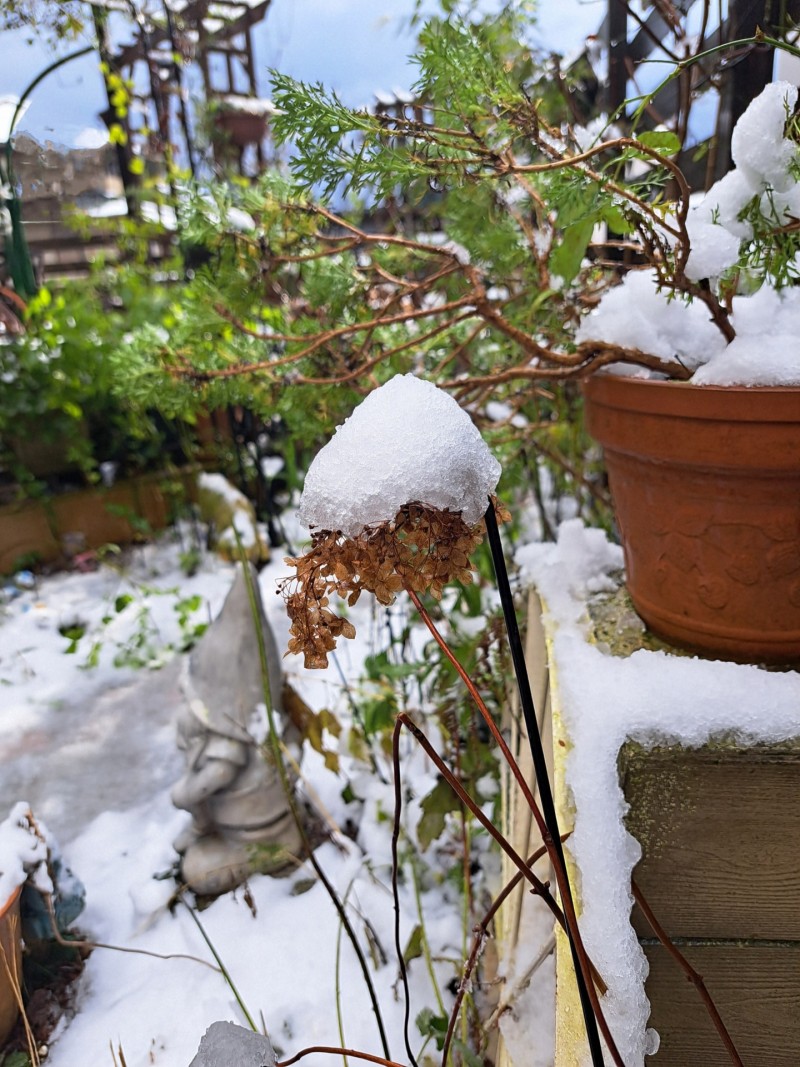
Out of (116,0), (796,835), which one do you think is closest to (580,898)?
(796,835)

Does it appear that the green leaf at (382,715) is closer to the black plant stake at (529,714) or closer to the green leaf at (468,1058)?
the green leaf at (468,1058)

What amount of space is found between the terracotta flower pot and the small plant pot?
0.89 metres

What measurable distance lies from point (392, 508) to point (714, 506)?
396mm

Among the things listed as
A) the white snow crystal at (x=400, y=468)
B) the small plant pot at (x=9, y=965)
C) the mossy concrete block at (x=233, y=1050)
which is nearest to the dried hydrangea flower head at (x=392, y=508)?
the white snow crystal at (x=400, y=468)

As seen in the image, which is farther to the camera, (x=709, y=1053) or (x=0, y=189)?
(x=0, y=189)

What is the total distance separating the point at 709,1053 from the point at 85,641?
1986 mm

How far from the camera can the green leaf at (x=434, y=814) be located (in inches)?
41.1

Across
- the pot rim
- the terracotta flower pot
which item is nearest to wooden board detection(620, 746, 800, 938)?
the terracotta flower pot

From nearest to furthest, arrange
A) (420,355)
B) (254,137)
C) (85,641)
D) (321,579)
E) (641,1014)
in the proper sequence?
(321,579) < (641,1014) < (420,355) < (85,641) < (254,137)

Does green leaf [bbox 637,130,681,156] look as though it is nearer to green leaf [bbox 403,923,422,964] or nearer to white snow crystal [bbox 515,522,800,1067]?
white snow crystal [bbox 515,522,800,1067]

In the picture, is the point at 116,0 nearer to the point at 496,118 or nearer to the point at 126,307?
the point at 126,307

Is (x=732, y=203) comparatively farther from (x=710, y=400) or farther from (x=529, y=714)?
(x=529, y=714)

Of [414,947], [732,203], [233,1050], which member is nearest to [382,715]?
[414,947]

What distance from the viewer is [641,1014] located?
19.4 inches
